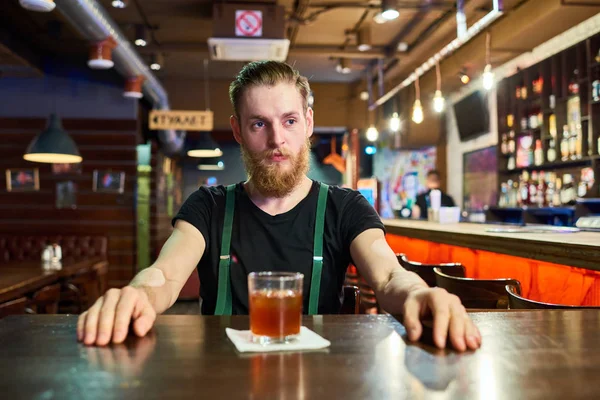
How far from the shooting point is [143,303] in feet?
3.68

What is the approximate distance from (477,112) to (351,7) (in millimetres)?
3040

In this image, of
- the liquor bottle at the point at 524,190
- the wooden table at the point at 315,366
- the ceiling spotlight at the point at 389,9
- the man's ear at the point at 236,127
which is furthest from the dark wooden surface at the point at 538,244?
the liquor bottle at the point at 524,190

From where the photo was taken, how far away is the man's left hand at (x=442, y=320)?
3.27 ft

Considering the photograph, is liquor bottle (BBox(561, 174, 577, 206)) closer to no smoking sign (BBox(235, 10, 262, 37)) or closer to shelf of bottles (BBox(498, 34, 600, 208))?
shelf of bottles (BBox(498, 34, 600, 208))

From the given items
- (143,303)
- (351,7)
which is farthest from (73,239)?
(143,303)

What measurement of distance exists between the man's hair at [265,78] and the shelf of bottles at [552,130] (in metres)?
4.85

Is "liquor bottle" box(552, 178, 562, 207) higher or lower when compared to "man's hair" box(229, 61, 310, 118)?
lower

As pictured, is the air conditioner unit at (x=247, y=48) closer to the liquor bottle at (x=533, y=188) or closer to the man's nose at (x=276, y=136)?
the liquor bottle at (x=533, y=188)

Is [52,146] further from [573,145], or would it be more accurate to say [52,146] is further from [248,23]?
[573,145]

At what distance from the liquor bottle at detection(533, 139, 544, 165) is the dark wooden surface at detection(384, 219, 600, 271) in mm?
3381

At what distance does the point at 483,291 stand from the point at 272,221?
928 mm

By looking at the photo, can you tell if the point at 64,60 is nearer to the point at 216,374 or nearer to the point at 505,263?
the point at 505,263

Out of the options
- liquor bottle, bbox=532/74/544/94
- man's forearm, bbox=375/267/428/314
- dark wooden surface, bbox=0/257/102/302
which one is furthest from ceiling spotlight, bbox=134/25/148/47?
man's forearm, bbox=375/267/428/314

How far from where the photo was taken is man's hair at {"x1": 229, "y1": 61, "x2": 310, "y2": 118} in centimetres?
182
